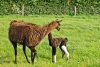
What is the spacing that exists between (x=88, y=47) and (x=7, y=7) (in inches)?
881

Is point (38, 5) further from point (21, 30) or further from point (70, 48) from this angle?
point (21, 30)

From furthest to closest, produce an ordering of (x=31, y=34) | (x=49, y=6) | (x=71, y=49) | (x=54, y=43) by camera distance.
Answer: (x=49, y=6) < (x=71, y=49) < (x=54, y=43) < (x=31, y=34)

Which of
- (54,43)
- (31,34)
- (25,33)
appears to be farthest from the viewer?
(54,43)

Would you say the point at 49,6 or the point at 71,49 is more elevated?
the point at 71,49

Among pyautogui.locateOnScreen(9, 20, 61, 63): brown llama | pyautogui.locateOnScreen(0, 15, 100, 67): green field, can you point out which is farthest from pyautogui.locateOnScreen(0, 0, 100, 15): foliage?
pyautogui.locateOnScreen(9, 20, 61, 63): brown llama

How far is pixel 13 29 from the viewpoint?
14.8 meters

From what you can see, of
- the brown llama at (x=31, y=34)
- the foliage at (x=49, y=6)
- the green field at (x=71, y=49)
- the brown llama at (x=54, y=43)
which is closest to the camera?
the green field at (x=71, y=49)

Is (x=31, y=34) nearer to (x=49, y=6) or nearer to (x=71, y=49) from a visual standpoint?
(x=71, y=49)

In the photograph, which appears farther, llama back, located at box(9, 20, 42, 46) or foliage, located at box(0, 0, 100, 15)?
foliage, located at box(0, 0, 100, 15)

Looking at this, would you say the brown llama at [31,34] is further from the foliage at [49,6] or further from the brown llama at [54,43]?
the foliage at [49,6]

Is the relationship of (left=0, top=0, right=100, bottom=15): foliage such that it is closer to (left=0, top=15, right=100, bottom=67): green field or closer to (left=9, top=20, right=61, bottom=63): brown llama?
(left=0, top=15, right=100, bottom=67): green field

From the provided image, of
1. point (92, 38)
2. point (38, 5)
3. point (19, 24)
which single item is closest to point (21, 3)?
point (38, 5)

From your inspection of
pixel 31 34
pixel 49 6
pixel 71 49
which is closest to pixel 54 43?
pixel 31 34

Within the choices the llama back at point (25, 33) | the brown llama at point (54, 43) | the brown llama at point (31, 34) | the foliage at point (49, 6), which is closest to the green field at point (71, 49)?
the brown llama at point (54, 43)
